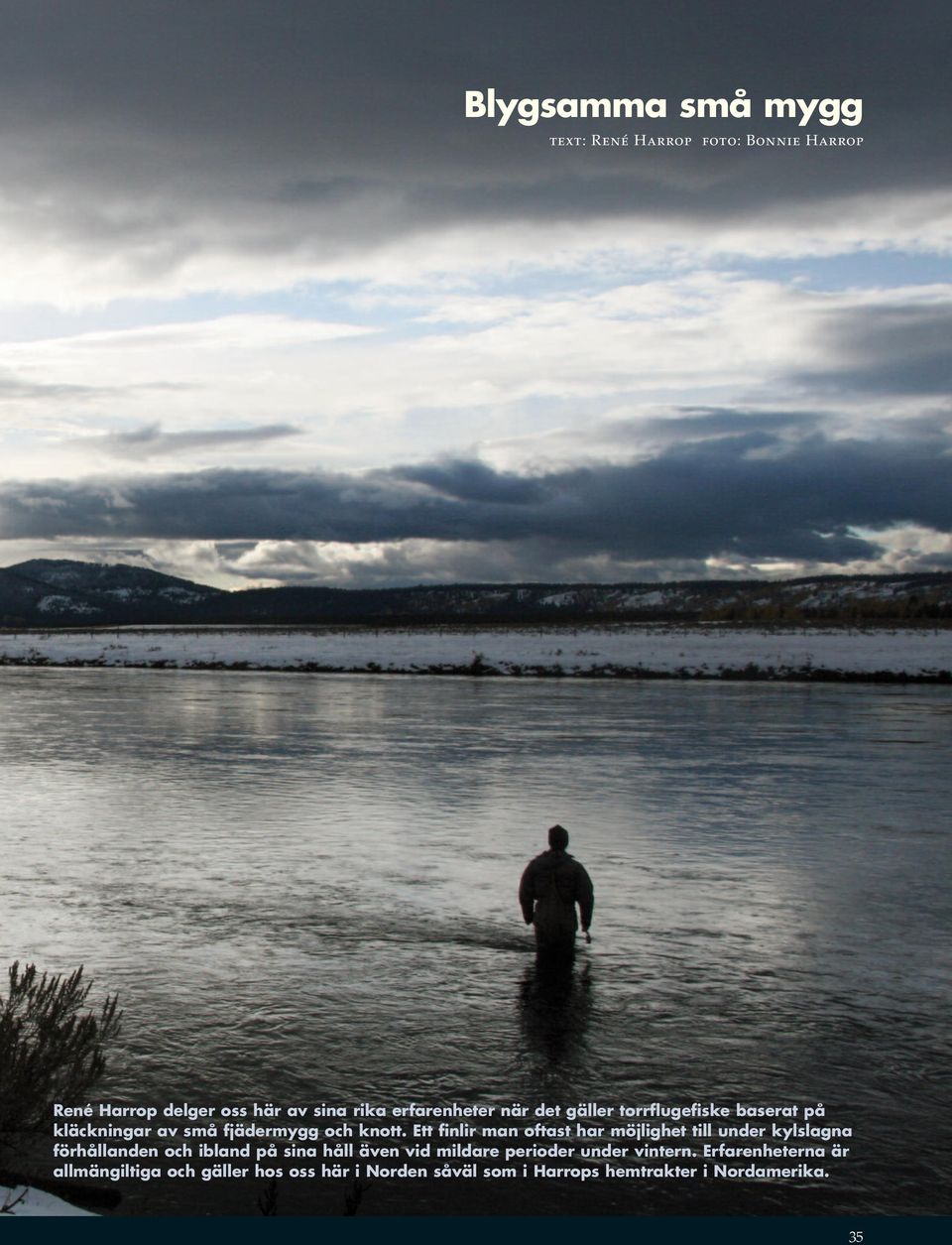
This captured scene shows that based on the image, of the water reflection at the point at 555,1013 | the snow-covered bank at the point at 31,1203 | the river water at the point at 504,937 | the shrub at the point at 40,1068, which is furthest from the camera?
the water reflection at the point at 555,1013

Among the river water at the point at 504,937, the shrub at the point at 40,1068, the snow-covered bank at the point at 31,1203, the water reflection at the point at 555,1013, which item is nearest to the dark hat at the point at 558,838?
the water reflection at the point at 555,1013

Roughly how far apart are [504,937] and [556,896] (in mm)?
981

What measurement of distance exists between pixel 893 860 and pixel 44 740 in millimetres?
18081

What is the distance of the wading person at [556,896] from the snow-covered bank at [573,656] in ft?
135

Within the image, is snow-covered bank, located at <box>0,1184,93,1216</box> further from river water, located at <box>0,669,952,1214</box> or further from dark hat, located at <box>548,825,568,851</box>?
dark hat, located at <box>548,825,568,851</box>

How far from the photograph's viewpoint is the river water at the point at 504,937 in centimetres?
647

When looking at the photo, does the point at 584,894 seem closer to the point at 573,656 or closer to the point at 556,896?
the point at 556,896

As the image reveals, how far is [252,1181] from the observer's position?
5.65 metres

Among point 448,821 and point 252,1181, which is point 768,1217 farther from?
point 448,821

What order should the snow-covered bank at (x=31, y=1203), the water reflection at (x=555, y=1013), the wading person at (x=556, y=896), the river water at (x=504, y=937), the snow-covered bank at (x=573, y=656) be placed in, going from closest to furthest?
the snow-covered bank at (x=31, y=1203), the river water at (x=504, y=937), the water reflection at (x=555, y=1013), the wading person at (x=556, y=896), the snow-covered bank at (x=573, y=656)

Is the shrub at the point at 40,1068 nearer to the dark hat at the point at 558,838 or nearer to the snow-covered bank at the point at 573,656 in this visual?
the dark hat at the point at 558,838

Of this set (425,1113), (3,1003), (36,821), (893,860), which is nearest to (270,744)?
(36,821)

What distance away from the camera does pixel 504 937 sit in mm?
9711

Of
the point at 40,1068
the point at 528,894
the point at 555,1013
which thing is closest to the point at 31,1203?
the point at 40,1068
